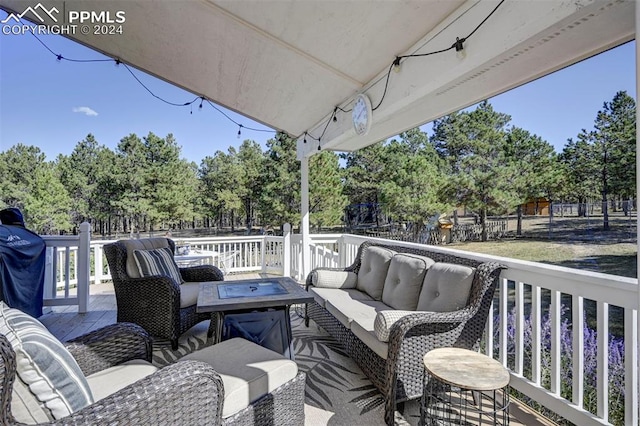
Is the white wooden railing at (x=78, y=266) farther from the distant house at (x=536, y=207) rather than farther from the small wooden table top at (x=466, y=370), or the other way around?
the distant house at (x=536, y=207)

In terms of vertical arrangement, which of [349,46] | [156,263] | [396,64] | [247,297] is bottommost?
[247,297]

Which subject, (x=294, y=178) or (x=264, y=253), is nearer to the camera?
(x=264, y=253)

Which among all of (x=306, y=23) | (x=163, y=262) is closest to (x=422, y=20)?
(x=306, y=23)

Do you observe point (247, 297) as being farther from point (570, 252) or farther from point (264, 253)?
point (570, 252)

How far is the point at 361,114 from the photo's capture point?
3.27 metres

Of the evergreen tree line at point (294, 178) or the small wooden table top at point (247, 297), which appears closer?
the small wooden table top at point (247, 297)

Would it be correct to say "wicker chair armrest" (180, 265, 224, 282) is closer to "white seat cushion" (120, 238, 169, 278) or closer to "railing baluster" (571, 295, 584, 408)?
"white seat cushion" (120, 238, 169, 278)

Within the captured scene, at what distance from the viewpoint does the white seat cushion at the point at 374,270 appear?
10.4 feet

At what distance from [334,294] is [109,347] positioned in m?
2.00

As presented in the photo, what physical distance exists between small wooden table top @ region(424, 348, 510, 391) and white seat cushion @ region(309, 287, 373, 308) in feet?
4.53

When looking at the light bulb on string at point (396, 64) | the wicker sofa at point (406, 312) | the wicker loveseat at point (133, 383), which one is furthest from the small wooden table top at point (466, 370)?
the light bulb on string at point (396, 64)

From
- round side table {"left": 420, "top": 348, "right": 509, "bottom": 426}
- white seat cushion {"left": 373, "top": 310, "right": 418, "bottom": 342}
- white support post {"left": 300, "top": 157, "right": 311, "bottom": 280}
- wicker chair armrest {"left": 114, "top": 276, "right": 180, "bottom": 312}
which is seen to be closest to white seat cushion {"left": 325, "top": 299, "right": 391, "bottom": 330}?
white seat cushion {"left": 373, "top": 310, "right": 418, "bottom": 342}

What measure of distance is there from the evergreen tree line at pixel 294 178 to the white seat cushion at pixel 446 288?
7.31 metres

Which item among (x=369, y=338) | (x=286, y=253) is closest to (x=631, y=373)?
(x=369, y=338)
